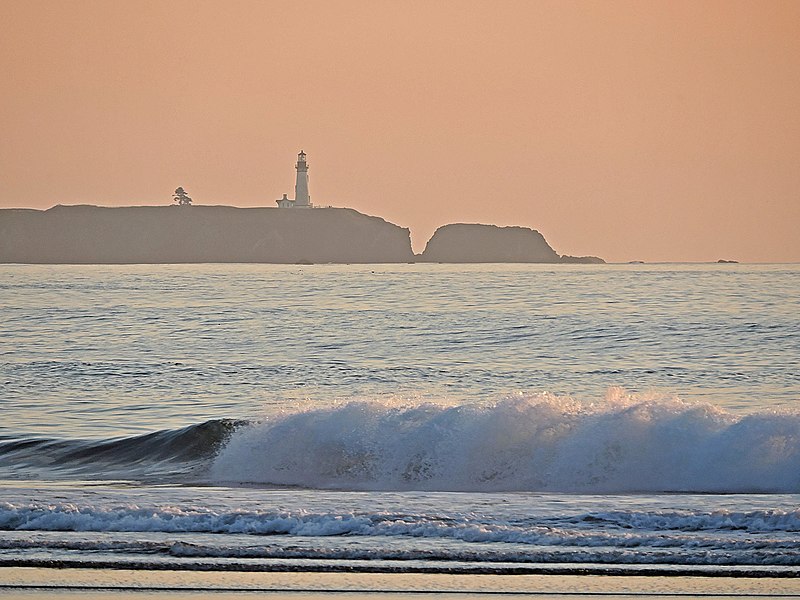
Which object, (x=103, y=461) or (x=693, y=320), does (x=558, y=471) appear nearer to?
(x=103, y=461)

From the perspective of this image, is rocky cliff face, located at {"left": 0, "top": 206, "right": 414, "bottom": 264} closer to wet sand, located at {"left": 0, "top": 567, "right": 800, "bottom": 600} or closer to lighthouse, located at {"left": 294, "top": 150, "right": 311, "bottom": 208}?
lighthouse, located at {"left": 294, "top": 150, "right": 311, "bottom": 208}

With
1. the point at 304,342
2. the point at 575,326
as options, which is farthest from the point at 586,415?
the point at 575,326

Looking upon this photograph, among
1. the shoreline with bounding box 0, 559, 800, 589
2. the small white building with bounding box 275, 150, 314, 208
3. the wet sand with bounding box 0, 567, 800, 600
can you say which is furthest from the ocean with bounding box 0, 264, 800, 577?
the small white building with bounding box 275, 150, 314, 208

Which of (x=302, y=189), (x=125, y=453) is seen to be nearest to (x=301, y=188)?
(x=302, y=189)

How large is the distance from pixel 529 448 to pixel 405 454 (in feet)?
5.43

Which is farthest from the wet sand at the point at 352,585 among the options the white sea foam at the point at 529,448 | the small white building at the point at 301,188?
the small white building at the point at 301,188

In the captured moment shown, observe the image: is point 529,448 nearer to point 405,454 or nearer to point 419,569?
point 405,454

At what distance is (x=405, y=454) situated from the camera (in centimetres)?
1573

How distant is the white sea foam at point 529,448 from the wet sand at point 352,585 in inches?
252

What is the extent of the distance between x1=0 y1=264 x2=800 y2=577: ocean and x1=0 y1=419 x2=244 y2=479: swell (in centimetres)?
6

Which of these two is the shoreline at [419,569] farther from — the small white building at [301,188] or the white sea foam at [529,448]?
the small white building at [301,188]

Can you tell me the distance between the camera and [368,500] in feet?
36.6

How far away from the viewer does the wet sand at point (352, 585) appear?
7.42 meters

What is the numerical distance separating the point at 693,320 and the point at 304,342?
15.9 m
